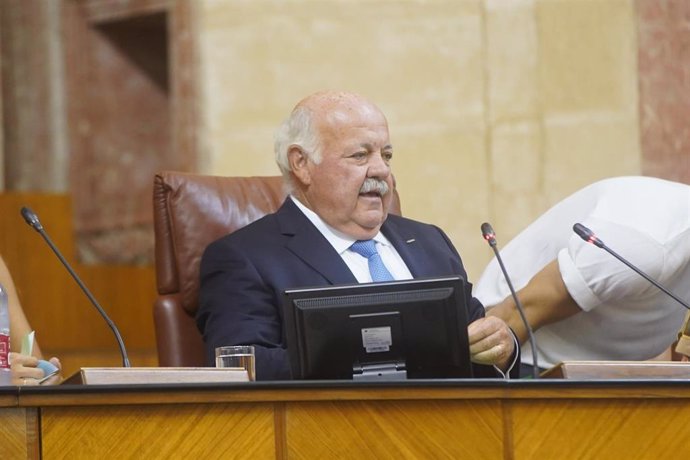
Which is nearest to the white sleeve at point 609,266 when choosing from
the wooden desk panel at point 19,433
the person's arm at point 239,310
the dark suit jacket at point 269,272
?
the dark suit jacket at point 269,272

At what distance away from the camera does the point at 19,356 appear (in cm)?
294

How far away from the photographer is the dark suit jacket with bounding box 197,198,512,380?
344 cm

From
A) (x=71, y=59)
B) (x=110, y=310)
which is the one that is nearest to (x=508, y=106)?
(x=110, y=310)

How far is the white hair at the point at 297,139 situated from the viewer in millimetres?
3854

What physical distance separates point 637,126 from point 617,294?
189 cm

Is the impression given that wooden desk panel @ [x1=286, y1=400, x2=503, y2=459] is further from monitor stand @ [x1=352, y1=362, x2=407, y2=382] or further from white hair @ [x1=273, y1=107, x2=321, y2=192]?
white hair @ [x1=273, y1=107, x2=321, y2=192]

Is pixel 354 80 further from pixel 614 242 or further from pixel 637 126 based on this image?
pixel 614 242

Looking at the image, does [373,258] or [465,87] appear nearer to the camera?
[373,258]

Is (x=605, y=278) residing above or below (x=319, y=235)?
below

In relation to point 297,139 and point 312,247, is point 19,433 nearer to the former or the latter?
point 312,247

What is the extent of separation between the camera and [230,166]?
6156 millimetres

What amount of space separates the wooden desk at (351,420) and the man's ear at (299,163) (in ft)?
4.74

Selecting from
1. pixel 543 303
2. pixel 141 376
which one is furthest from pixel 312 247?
pixel 141 376

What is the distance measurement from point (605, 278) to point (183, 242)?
1166 mm
